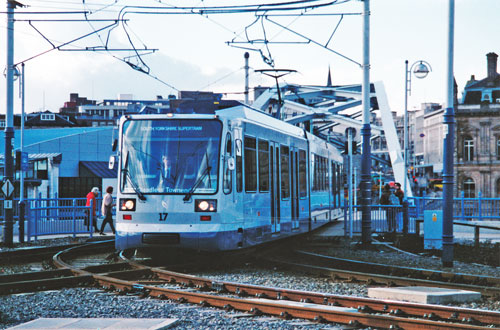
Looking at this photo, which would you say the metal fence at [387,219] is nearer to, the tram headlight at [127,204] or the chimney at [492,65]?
the tram headlight at [127,204]

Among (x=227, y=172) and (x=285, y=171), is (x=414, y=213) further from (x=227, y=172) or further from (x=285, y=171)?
(x=227, y=172)

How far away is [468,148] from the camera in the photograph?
83.2 meters

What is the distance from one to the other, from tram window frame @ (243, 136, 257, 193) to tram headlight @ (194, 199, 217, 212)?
126 cm

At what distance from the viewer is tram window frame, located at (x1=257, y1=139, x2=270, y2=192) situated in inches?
635

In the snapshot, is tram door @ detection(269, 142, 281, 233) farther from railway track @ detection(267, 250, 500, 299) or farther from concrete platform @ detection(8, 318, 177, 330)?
concrete platform @ detection(8, 318, 177, 330)

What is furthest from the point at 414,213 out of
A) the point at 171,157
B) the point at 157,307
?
the point at 157,307

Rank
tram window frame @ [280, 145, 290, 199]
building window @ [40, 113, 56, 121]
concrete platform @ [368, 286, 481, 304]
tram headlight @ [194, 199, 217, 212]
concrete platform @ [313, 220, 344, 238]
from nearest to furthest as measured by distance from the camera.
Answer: concrete platform @ [368, 286, 481, 304], tram headlight @ [194, 199, 217, 212], tram window frame @ [280, 145, 290, 199], concrete platform @ [313, 220, 344, 238], building window @ [40, 113, 56, 121]

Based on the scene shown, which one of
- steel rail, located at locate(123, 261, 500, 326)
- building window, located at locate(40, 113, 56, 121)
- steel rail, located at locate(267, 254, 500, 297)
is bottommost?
steel rail, located at locate(267, 254, 500, 297)

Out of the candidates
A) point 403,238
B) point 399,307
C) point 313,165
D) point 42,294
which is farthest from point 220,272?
point 403,238

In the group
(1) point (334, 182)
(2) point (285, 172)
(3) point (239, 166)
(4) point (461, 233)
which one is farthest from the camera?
(1) point (334, 182)

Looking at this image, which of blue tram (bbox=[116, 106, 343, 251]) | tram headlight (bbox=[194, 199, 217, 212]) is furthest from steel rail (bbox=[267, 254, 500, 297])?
tram headlight (bbox=[194, 199, 217, 212])

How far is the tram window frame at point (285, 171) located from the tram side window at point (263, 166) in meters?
1.17

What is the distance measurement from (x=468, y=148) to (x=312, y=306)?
77.4 m

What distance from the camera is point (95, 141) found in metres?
55.4
